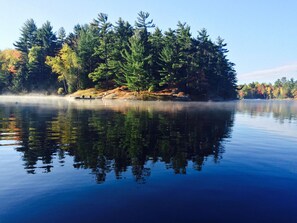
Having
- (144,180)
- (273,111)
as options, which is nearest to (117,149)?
(144,180)

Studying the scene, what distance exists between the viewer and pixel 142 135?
21344 millimetres

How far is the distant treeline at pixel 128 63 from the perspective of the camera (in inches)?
3755

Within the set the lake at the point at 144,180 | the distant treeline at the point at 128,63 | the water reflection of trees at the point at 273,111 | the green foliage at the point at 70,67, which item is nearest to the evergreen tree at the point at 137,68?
the distant treeline at the point at 128,63

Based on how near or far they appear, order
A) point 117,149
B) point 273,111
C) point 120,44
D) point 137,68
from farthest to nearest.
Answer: point 120,44, point 137,68, point 273,111, point 117,149

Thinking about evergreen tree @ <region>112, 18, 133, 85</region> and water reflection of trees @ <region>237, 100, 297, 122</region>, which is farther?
evergreen tree @ <region>112, 18, 133, 85</region>

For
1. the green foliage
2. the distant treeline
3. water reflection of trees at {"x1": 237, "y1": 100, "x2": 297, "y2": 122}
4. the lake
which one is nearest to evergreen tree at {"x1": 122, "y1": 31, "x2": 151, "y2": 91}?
the distant treeline

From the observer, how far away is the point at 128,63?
9456 cm

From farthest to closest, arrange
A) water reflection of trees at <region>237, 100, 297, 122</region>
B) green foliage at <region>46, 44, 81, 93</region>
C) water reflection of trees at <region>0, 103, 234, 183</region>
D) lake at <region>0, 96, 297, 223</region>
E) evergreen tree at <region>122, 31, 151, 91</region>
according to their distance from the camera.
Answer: green foliage at <region>46, 44, 81, 93</region> < evergreen tree at <region>122, 31, 151, 91</region> < water reflection of trees at <region>237, 100, 297, 122</region> < water reflection of trees at <region>0, 103, 234, 183</region> < lake at <region>0, 96, 297, 223</region>

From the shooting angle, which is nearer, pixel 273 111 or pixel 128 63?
pixel 273 111

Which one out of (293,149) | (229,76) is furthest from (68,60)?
(293,149)

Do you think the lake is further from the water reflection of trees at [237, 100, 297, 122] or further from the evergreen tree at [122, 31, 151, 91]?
the evergreen tree at [122, 31, 151, 91]

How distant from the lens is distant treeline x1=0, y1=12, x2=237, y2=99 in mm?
95375

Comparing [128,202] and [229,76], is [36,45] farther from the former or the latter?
[128,202]

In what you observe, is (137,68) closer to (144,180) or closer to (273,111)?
(273,111)
